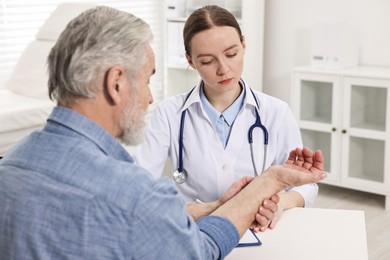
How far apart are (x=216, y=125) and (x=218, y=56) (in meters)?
0.22

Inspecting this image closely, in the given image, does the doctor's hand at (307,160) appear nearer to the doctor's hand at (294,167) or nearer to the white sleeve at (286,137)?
the doctor's hand at (294,167)

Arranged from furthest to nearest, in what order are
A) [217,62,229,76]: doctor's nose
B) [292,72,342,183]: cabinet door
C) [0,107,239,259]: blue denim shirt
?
[292,72,342,183]: cabinet door
[217,62,229,76]: doctor's nose
[0,107,239,259]: blue denim shirt

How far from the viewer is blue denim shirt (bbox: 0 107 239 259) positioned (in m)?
0.99

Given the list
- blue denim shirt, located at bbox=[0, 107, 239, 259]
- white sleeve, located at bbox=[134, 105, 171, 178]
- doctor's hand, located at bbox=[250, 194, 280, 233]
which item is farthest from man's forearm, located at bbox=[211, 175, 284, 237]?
white sleeve, located at bbox=[134, 105, 171, 178]

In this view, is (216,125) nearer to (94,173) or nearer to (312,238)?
(312,238)

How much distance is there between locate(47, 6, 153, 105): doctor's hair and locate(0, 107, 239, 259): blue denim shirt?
0.05 meters

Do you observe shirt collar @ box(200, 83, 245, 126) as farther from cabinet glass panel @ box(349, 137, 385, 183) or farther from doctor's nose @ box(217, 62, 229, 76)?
cabinet glass panel @ box(349, 137, 385, 183)

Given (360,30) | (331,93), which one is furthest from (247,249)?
(360,30)

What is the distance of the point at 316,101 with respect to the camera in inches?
151

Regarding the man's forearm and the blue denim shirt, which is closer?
the blue denim shirt

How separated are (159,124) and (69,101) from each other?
87cm

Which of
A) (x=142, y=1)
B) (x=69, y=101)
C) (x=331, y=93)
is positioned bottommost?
(x=331, y=93)

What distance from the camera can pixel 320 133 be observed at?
3863 millimetres

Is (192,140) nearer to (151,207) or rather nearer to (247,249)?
(247,249)
